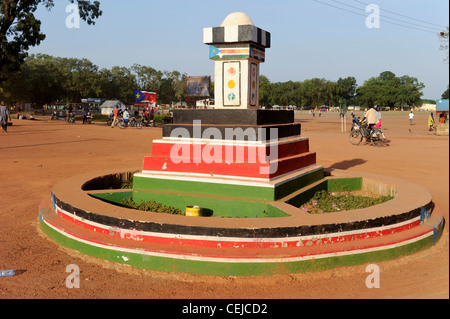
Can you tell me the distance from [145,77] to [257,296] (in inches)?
3504

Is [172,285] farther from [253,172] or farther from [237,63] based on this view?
[237,63]

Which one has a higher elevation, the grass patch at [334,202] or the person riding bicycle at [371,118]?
the person riding bicycle at [371,118]

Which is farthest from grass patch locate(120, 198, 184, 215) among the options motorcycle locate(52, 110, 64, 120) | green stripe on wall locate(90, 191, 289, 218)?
motorcycle locate(52, 110, 64, 120)

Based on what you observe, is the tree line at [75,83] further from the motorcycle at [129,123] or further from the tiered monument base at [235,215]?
the tiered monument base at [235,215]

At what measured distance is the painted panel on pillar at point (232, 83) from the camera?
6480 mm

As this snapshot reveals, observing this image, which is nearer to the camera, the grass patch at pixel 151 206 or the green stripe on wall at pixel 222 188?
the green stripe on wall at pixel 222 188

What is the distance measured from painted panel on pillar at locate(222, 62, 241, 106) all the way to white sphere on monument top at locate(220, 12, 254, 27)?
648 mm

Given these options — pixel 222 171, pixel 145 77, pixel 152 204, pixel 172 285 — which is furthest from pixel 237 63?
pixel 145 77

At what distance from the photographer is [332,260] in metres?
3.82

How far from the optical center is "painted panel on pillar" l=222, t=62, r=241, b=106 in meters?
6.48
